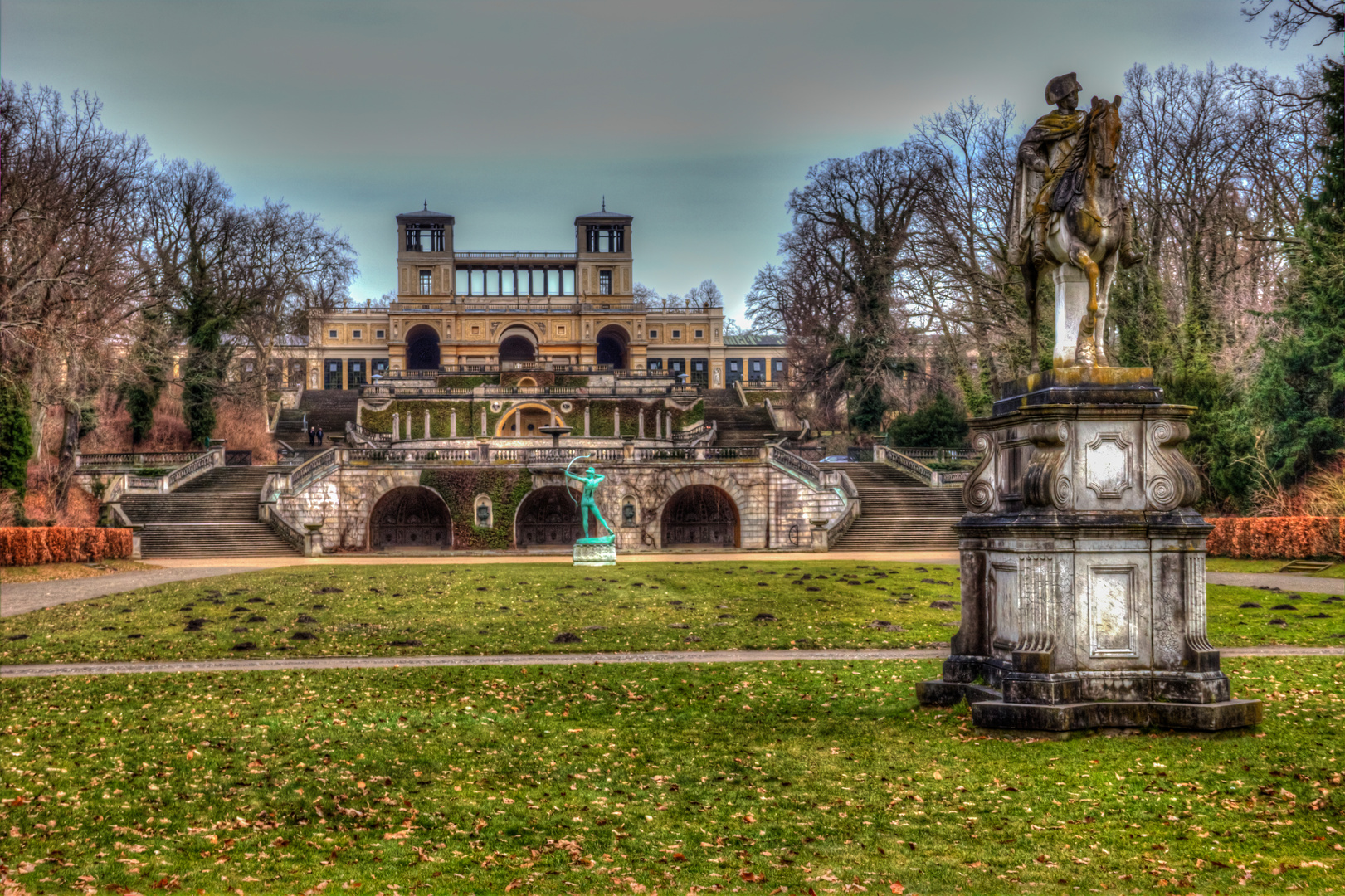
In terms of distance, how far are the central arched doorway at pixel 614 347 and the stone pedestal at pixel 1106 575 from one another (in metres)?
79.2

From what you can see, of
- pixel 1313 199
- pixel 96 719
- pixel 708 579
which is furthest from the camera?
pixel 1313 199

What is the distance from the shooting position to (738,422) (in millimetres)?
65562

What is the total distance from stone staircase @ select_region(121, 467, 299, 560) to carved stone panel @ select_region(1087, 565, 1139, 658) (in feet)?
110

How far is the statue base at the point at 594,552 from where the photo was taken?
32.5m

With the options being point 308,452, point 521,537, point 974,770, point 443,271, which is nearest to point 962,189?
point 521,537

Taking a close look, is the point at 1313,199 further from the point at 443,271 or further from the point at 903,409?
the point at 443,271

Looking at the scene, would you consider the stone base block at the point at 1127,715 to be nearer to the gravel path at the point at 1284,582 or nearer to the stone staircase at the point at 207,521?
the gravel path at the point at 1284,582

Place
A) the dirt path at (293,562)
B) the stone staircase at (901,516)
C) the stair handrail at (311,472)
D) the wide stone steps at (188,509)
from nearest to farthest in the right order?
the dirt path at (293,562) < the stone staircase at (901,516) < the wide stone steps at (188,509) < the stair handrail at (311,472)

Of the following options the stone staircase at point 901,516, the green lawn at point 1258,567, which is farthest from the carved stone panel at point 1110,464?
the stone staircase at point 901,516

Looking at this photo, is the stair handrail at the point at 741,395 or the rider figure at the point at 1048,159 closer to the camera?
the rider figure at the point at 1048,159

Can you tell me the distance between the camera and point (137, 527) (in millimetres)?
A: 37656

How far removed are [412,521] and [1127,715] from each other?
122 feet

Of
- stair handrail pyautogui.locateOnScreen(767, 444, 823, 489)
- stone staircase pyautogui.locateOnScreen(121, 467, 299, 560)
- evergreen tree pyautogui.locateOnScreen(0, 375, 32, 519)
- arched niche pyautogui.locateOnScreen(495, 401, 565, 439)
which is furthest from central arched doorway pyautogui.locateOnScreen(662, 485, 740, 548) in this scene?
evergreen tree pyautogui.locateOnScreen(0, 375, 32, 519)

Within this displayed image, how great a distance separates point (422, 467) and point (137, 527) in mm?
9968
